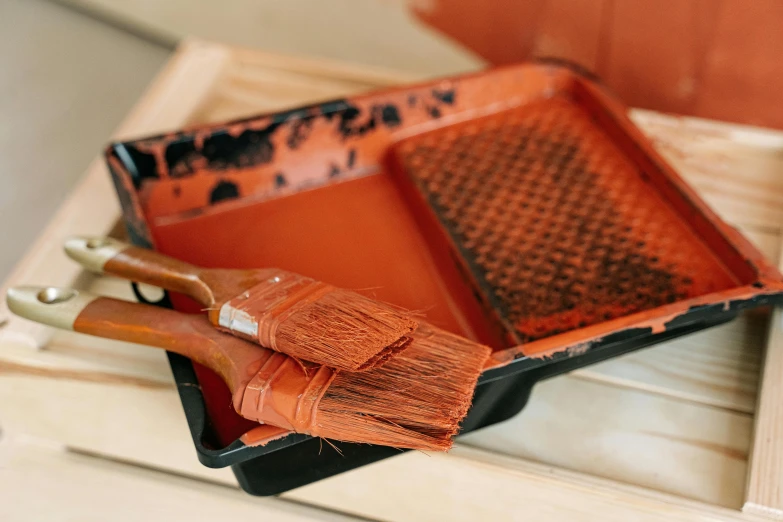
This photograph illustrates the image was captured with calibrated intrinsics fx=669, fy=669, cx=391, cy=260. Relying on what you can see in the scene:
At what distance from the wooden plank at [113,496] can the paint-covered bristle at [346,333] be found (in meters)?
0.27

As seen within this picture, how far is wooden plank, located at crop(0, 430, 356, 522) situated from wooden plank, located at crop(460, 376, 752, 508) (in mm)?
200

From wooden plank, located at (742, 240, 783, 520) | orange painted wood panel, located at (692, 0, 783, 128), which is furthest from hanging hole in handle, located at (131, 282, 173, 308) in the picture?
orange painted wood panel, located at (692, 0, 783, 128)

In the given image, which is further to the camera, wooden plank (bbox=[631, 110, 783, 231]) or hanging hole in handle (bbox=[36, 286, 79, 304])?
wooden plank (bbox=[631, 110, 783, 231])

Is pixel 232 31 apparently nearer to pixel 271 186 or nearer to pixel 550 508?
pixel 271 186

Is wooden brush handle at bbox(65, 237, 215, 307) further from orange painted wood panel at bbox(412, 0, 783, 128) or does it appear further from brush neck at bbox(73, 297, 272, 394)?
orange painted wood panel at bbox(412, 0, 783, 128)

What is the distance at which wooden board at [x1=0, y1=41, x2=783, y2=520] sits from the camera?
21.4 inches

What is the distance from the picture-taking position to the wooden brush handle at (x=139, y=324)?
456mm

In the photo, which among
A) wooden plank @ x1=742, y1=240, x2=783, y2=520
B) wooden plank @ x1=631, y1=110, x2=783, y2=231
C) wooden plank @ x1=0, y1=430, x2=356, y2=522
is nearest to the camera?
wooden plank @ x1=742, y1=240, x2=783, y2=520

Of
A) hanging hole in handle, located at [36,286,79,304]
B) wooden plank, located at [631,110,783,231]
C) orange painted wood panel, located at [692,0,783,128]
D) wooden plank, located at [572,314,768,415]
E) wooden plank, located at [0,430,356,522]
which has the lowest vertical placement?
wooden plank, located at [0,430,356,522]

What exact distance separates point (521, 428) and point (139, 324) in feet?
1.07

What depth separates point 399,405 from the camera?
414mm

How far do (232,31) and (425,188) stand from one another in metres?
0.77

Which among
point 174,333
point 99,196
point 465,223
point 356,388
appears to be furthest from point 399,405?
point 99,196

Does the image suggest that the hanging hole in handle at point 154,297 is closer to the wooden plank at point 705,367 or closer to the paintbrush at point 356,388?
the paintbrush at point 356,388
